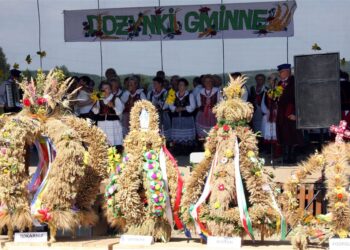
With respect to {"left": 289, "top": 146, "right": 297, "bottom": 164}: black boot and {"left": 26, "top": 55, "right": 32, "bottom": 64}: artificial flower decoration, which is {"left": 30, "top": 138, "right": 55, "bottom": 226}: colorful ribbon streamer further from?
{"left": 26, "top": 55, "right": 32, "bottom": 64}: artificial flower decoration

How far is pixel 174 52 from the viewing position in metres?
14.5

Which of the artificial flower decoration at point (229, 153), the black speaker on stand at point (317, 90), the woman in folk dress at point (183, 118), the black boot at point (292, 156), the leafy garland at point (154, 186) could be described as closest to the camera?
the artificial flower decoration at point (229, 153)

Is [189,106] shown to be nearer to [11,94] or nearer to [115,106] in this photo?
[115,106]

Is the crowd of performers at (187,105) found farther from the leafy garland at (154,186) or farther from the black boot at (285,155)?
the leafy garland at (154,186)

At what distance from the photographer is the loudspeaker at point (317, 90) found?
928cm

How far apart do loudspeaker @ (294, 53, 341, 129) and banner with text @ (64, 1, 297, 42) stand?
4.26m

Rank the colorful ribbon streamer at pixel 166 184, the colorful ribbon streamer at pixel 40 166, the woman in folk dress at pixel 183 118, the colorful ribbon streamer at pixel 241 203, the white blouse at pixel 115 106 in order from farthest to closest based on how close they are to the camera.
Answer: the woman in folk dress at pixel 183 118 → the white blouse at pixel 115 106 → the colorful ribbon streamer at pixel 40 166 → the colorful ribbon streamer at pixel 166 184 → the colorful ribbon streamer at pixel 241 203

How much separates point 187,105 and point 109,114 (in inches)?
53.9

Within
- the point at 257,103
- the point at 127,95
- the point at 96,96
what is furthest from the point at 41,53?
the point at 257,103

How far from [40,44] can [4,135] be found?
810 centimetres

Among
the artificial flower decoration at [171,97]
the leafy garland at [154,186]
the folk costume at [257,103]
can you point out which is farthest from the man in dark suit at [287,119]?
the leafy garland at [154,186]

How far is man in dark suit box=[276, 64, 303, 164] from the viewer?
40.3 feet

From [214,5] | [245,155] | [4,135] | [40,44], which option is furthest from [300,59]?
[40,44]

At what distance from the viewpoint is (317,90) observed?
31.2ft
